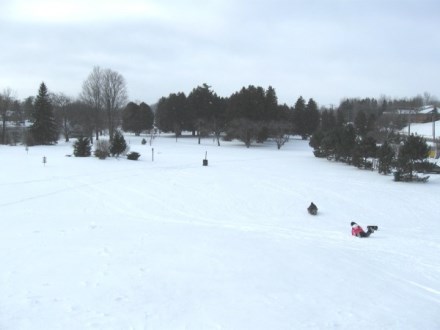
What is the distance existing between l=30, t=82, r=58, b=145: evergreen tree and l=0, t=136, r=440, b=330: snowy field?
92.2 feet

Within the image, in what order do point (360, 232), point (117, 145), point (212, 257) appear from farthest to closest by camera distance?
point (117, 145)
point (360, 232)
point (212, 257)

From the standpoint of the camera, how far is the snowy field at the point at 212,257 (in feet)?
19.5

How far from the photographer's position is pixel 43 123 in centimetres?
4597

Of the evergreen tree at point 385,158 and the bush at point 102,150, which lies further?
the bush at point 102,150

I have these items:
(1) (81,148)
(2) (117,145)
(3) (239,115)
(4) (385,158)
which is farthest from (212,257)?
(3) (239,115)

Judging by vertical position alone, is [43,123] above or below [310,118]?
below

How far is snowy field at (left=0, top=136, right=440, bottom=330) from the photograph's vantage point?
19.5 ft

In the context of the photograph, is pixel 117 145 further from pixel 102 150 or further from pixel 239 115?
pixel 239 115

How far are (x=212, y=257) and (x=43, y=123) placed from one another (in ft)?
141

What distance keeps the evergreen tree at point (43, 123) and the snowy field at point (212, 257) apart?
28089 mm

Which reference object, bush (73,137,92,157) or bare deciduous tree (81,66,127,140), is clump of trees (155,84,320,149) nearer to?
bare deciduous tree (81,66,127,140)

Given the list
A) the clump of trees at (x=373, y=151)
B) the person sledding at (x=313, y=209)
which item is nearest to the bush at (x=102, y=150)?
the clump of trees at (x=373, y=151)

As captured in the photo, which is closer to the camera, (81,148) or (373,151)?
(373,151)

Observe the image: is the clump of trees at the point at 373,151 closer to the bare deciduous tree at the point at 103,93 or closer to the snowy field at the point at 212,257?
the snowy field at the point at 212,257
